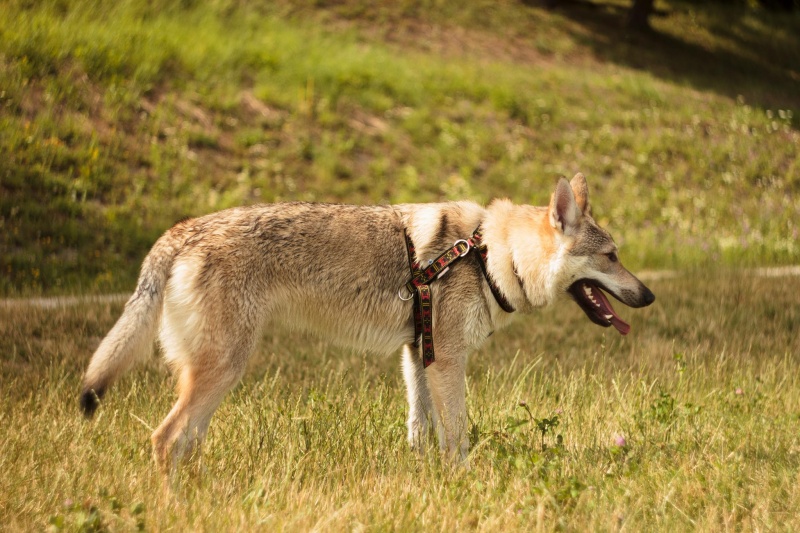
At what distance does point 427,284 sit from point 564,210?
968 mm

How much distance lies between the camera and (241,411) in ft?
17.0

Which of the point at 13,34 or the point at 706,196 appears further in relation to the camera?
the point at 706,196

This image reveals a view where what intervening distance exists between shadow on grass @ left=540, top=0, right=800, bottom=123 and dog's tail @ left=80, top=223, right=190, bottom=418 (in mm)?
18243

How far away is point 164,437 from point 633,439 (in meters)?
2.90

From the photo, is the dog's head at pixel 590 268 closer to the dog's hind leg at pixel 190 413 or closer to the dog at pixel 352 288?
the dog at pixel 352 288

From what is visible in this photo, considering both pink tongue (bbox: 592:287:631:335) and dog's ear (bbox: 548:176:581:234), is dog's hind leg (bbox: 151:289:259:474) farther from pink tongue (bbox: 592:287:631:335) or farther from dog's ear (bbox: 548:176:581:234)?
pink tongue (bbox: 592:287:631:335)

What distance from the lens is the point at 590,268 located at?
5090 millimetres

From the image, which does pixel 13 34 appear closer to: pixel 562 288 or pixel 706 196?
pixel 562 288

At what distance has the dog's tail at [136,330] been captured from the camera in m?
4.12

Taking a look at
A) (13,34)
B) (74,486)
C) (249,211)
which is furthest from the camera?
(13,34)

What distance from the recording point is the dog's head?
5035 mm

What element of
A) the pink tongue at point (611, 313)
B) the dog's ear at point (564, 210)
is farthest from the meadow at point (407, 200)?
the dog's ear at point (564, 210)

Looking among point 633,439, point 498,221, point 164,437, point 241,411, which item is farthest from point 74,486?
point 633,439

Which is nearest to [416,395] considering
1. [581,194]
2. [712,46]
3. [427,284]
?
[427,284]
